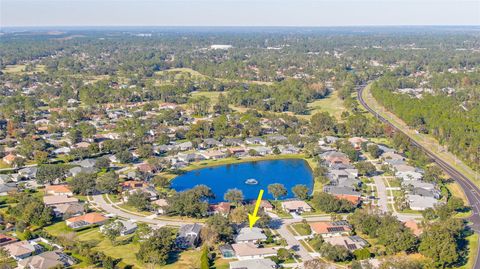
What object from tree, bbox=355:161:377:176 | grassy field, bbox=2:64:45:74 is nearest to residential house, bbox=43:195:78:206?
tree, bbox=355:161:377:176

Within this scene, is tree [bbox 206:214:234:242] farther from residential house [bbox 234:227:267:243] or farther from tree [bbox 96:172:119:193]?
tree [bbox 96:172:119:193]

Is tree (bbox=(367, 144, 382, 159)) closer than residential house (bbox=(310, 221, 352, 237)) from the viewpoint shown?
No

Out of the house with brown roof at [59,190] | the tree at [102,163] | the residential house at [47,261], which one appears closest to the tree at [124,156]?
the tree at [102,163]

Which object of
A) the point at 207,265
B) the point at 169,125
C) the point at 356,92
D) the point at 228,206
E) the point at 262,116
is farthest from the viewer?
the point at 356,92

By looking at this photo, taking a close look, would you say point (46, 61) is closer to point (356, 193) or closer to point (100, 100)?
point (100, 100)

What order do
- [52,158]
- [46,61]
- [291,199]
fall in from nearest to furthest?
[291,199]
[52,158]
[46,61]

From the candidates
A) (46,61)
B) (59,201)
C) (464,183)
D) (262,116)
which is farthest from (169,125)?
(46,61)
